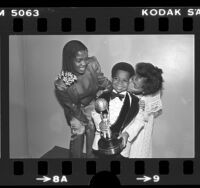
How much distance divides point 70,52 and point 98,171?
3.70 ft

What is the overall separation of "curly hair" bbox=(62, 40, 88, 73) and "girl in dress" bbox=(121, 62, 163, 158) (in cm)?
56

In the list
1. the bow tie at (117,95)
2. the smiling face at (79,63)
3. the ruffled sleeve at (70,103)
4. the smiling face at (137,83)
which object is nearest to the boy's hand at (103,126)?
the ruffled sleeve at (70,103)

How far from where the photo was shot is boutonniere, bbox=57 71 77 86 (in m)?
4.77

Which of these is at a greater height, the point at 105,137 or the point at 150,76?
the point at 150,76

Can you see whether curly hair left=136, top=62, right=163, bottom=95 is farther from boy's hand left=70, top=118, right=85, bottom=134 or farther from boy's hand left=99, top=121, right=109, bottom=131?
boy's hand left=70, top=118, right=85, bottom=134

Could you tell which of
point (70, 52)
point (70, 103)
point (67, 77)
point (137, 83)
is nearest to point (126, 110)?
point (137, 83)

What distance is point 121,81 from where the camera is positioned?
4.79 metres

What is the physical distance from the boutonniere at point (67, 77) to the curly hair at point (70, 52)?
0.04m

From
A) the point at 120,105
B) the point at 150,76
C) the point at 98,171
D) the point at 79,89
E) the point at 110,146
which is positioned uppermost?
the point at 150,76

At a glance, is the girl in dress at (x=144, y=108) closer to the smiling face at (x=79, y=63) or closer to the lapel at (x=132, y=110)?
the lapel at (x=132, y=110)

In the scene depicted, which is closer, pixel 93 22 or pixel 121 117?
pixel 93 22

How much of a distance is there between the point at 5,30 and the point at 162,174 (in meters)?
1.96

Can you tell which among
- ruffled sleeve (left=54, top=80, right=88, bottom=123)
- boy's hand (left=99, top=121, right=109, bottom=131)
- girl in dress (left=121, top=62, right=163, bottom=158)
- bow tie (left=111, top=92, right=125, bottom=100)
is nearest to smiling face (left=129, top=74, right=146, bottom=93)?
girl in dress (left=121, top=62, right=163, bottom=158)

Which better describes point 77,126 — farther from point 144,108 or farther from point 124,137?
point 144,108
